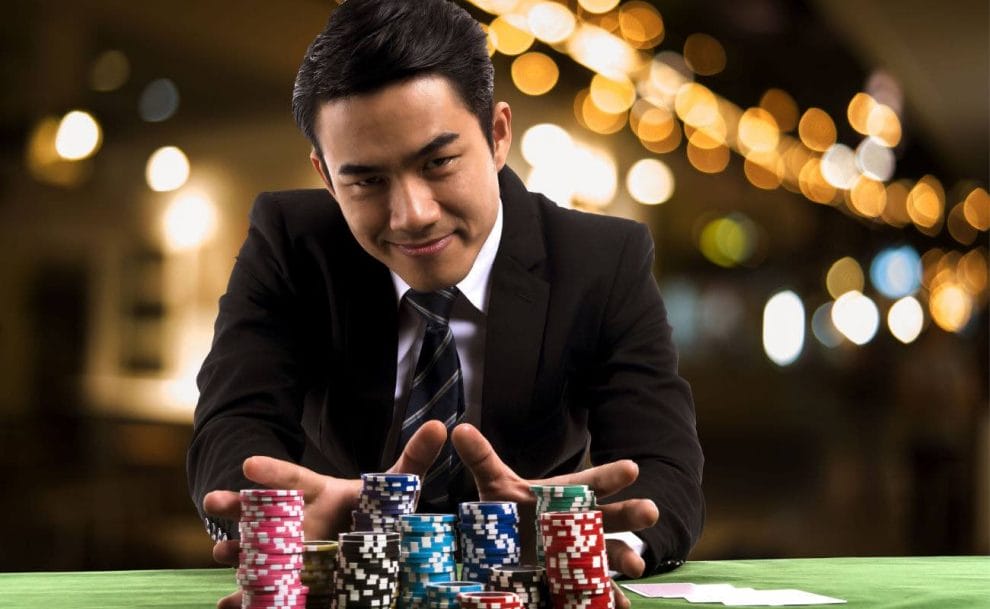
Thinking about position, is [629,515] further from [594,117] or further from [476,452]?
[594,117]

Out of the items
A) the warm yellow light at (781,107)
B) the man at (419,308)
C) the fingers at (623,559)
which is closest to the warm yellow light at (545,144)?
the warm yellow light at (781,107)

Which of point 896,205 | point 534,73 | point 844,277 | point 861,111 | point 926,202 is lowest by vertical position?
point 844,277

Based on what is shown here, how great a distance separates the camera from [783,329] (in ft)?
46.5

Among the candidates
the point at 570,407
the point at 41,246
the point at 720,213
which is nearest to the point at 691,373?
the point at 720,213

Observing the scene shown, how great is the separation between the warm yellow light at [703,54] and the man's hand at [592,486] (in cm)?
977

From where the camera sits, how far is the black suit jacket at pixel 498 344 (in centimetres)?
221

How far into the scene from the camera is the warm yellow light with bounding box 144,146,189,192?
6.64 metres

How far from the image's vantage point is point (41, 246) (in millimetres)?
6289

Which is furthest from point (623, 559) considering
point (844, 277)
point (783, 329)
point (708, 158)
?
point (844, 277)

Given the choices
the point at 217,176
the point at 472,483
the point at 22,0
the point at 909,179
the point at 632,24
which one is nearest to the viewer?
the point at 472,483

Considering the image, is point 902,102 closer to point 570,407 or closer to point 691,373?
point 691,373

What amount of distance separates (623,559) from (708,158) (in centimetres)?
1120

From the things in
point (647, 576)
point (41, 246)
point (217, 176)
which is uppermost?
point (217, 176)

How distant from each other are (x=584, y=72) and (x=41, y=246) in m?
4.70
